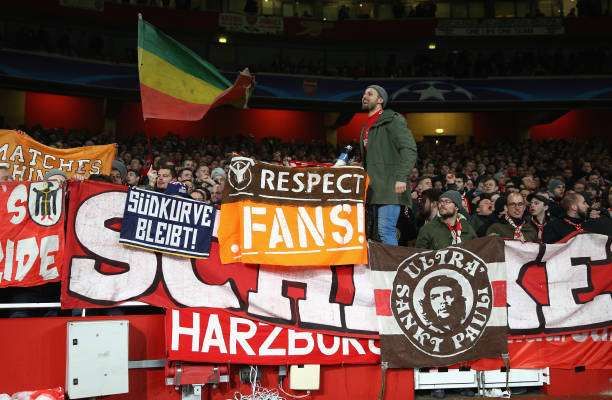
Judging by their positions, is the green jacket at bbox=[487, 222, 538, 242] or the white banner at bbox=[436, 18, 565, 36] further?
the white banner at bbox=[436, 18, 565, 36]

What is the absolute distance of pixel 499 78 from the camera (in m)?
28.0

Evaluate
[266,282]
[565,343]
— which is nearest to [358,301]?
[266,282]

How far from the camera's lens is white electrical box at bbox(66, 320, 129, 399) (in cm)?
526

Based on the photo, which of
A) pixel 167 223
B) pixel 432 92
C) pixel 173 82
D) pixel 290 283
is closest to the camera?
pixel 167 223

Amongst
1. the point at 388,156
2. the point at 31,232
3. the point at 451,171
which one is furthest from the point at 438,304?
the point at 451,171

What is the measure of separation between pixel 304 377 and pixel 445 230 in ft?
6.41

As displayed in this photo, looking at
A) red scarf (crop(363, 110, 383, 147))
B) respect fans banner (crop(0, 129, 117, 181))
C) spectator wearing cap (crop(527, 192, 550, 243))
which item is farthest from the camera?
respect fans banner (crop(0, 129, 117, 181))

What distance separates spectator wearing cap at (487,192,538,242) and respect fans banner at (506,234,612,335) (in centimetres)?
68

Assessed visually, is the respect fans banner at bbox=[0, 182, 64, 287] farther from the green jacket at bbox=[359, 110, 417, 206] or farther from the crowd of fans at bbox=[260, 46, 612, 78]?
the crowd of fans at bbox=[260, 46, 612, 78]

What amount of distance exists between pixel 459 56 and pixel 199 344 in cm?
2556

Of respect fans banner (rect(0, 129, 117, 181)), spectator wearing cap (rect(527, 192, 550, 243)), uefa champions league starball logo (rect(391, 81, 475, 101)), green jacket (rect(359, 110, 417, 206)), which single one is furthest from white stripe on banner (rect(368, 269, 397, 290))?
uefa champions league starball logo (rect(391, 81, 475, 101))

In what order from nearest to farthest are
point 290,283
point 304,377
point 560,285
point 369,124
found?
point 304,377 → point 290,283 → point 560,285 → point 369,124

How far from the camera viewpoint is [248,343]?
234 inches

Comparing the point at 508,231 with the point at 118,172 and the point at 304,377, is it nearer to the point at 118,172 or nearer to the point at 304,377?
the point at 304,377
